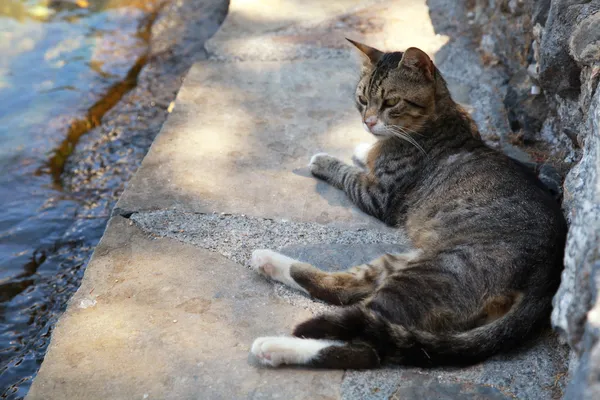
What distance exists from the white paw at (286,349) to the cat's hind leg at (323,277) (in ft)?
1.06

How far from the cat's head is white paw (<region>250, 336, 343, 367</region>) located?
1340 mm

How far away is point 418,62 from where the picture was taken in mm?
3020

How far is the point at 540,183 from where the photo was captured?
2771 millimetres

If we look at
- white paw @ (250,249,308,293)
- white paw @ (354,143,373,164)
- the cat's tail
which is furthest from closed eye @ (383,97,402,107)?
the cat's tail

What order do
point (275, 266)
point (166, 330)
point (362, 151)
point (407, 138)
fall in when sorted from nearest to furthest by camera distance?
point (166, 330) < point (275, 266) < point (407, 138) < point (362, 151)

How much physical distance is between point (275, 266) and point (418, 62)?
4.08 feet

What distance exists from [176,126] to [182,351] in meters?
1.62

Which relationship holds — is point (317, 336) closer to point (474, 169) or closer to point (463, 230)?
point (463, 230)

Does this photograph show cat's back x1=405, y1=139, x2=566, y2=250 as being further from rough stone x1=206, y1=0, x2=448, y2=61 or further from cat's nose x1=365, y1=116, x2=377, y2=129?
rough stone x1=206, y1=0, x2=448, y2=61

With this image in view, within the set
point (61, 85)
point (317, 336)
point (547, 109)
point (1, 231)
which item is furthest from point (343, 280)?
point (61, 85)

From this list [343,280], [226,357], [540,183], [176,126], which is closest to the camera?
[226,357]

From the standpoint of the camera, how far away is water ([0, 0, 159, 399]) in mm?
2826

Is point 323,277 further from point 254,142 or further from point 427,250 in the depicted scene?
point 254,142

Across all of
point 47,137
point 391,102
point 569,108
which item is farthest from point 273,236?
point 47,137
